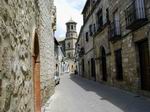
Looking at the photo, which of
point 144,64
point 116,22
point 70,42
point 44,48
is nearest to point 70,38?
point 70,42

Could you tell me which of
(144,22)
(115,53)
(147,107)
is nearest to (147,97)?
(147,107)

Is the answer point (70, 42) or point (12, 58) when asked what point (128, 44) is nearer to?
point (12, 58)

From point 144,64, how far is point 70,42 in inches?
2634

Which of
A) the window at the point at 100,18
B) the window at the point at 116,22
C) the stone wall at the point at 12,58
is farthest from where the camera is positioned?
the window at the point at 100,18

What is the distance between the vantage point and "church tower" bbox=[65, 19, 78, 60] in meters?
75.5

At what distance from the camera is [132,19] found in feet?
36.2

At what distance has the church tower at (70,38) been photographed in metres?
75.5

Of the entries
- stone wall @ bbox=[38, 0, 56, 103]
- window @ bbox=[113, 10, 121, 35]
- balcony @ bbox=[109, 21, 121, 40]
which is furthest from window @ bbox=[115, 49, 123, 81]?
stone wall @ bbox=[38, 0, 56, 103]

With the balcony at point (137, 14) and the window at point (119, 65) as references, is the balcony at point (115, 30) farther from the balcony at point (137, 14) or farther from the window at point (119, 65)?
the balcony at point (137, 14)

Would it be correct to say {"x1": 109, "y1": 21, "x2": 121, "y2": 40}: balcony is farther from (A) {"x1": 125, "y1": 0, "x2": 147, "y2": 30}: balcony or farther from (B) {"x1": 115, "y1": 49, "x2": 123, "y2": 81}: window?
(A) {"x1": 125, "y1": 0, "x2": 147, "y2": 30}: balcony

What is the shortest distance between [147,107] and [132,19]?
4538 mm

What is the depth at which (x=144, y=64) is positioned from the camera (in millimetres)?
10914

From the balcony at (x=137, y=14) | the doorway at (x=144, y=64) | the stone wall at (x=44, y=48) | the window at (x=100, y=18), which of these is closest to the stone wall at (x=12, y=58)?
the stone wall at (x=44, y=48)

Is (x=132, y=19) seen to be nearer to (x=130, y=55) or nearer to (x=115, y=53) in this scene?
(x=130, y=55)
